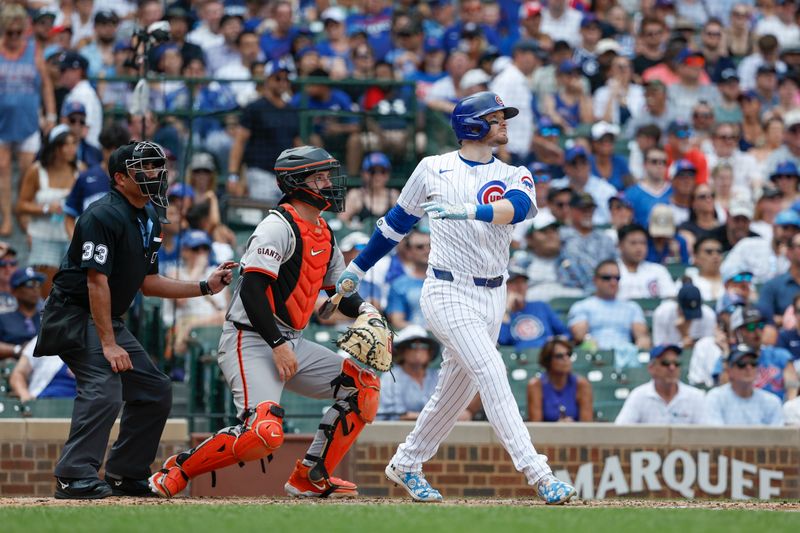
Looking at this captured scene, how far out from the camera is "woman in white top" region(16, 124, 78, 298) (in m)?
12.0

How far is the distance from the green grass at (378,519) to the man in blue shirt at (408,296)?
4.40 m

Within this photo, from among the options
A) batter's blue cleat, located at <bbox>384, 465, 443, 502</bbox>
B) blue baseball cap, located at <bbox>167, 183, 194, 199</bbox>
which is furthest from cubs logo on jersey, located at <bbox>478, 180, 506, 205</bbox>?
blue baseball cap, located at <bbox>167, 183, 194, 199</bbox>

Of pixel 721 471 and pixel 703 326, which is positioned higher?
pixel 703 326

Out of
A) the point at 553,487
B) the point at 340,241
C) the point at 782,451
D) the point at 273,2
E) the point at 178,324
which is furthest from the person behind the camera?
the point at 273,2

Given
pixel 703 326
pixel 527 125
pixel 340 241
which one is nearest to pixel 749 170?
pixel 527 125

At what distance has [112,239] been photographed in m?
7.02

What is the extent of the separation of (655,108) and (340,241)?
4.12 metres

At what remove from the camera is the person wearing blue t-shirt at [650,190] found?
43.3 ft

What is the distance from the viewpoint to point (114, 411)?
7.05 meters

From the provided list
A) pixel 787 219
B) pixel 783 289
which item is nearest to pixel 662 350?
pixel 783 289

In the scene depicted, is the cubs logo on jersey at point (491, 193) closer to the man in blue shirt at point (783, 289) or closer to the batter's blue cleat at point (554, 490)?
the batter's blue cleat at point (554, 490)

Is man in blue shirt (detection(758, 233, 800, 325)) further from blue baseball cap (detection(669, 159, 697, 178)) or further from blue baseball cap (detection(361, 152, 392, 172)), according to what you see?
blue baseball cap (detection(361, 152, 392, 172))

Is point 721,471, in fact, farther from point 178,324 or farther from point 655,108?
point 655,108

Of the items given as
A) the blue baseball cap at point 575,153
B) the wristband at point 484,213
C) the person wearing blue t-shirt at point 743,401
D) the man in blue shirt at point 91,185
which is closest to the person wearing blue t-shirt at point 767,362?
the person wearing blue t-shirt at point 743,401
